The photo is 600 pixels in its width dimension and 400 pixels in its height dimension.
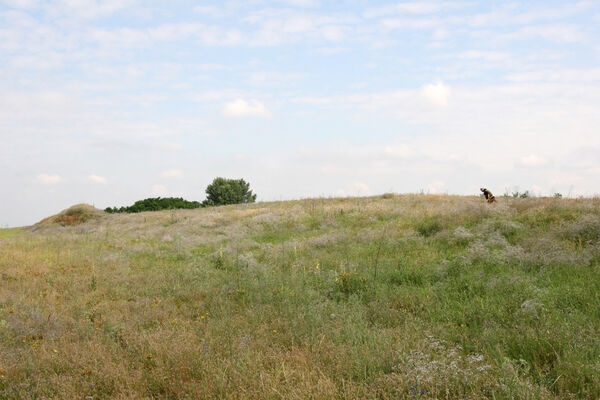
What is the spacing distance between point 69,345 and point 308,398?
12.4ft

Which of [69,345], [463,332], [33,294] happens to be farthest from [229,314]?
[33,294]

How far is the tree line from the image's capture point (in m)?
40.0

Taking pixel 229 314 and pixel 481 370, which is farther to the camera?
pixel 229 314

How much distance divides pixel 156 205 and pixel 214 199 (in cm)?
1157

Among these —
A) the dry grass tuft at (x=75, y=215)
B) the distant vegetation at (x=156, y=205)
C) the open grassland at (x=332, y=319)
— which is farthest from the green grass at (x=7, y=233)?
the open grassland at (x=332, y=319)

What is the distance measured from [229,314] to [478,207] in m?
10.7

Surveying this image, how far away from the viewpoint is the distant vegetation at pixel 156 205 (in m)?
39.4

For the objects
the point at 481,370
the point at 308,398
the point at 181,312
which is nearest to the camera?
the point at 308,398

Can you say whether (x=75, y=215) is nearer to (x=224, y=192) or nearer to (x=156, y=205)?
(x=156, y=205)

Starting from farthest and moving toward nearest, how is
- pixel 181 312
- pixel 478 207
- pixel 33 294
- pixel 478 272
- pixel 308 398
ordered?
1. pixel 478 207
2. pixel 33 294
3. pixel 478 272
4. pixel 181 312
5. pixel 308 398

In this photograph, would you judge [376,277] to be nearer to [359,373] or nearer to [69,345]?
[359,373]

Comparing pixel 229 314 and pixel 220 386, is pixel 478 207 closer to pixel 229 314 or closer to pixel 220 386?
pixel 229 314

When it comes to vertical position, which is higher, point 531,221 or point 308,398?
point 531,221

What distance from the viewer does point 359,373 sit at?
13.4ft
